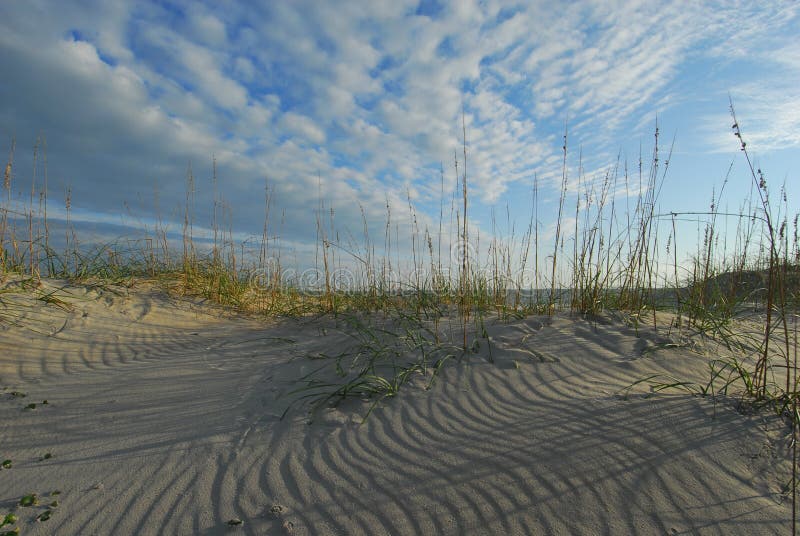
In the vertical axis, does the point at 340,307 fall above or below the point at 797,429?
above

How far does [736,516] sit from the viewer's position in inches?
58.7

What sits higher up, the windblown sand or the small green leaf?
the windblown sand

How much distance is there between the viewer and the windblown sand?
1572 mm

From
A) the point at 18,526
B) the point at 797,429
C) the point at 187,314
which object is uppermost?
the point at 187,314

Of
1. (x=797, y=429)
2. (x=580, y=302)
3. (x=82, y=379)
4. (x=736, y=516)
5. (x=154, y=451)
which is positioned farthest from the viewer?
(x=580, y=302)

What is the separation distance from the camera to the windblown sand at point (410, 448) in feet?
5.16

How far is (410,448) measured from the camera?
6.56ft

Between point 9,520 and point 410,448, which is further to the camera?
point 410,448

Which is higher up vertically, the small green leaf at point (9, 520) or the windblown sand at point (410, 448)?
the windblown sand at point (410, 448)

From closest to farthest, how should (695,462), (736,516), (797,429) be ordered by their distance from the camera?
(736,516) < (695,462) < (797,429)

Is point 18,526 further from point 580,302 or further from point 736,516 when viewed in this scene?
point 580,302

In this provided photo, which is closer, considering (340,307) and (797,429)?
(797,429)

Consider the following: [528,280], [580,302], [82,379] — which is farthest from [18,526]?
[528,280]

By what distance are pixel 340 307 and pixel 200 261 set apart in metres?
2.17
